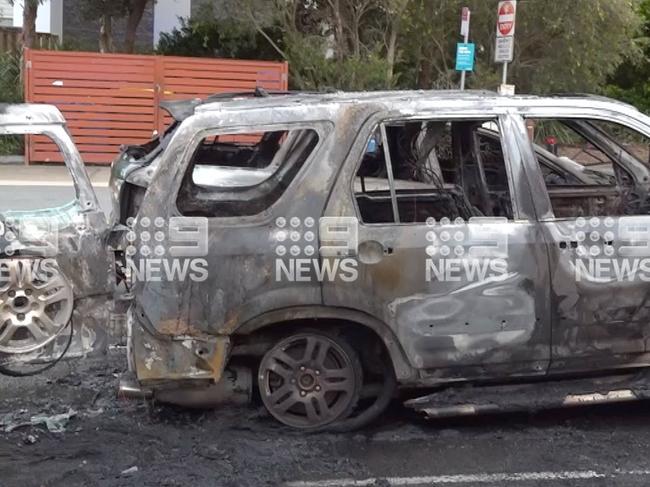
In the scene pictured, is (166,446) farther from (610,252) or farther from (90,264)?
(610,252)

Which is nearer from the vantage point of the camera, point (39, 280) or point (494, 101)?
point (494, 101)

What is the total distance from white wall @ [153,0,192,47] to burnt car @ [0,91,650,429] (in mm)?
20733

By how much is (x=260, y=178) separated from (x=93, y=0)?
16.0 m

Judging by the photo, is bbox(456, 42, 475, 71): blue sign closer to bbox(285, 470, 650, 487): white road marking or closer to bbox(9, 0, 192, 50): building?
bbox(9, 0, 192, 50): building

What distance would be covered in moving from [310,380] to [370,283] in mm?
651

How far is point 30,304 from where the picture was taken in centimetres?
500

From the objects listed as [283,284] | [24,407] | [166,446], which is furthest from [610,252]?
[24,407]

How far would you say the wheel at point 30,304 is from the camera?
16.3ft

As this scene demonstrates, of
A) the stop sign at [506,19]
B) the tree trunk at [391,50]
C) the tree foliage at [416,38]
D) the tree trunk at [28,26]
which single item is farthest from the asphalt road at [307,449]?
the tree trunk at [28,26]

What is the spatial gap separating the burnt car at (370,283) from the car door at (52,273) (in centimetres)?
65

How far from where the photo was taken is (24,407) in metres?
4.99

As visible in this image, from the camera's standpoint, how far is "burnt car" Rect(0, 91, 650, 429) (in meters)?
4.31

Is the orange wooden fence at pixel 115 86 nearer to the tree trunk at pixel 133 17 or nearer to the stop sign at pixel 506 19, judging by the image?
the tree trunk at pixel 133 17

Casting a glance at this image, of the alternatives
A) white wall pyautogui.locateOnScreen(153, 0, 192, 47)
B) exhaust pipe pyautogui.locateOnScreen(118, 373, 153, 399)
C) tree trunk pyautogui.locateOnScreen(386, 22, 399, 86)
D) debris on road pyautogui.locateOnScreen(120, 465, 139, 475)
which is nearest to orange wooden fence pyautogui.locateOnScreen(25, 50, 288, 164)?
tree trunk pyautogui.locateOnScreen(386, 22, 399, 86)
